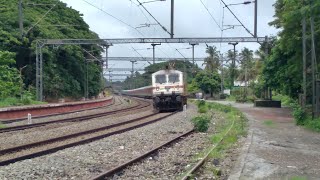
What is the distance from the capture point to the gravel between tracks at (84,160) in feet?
32.3

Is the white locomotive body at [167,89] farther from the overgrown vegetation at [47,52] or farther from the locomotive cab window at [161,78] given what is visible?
the overgrown vegetation at [47,52]

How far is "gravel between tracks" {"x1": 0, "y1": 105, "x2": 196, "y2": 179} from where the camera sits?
9.84 m

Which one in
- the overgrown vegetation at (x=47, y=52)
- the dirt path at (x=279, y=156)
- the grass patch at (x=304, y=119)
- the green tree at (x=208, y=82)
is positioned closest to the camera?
the dirt path at (x=279, y=156)

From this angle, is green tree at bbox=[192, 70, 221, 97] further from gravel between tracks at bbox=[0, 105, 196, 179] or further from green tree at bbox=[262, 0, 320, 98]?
gravel between tracks at bbox=[0, 105, 196, 179]

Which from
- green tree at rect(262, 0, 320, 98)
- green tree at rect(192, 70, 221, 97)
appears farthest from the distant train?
green tree at rect(192, 70, 221, 97)

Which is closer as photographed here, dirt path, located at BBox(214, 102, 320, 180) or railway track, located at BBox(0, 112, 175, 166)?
dirt path, located at BBox(214, 102, 320, 180)

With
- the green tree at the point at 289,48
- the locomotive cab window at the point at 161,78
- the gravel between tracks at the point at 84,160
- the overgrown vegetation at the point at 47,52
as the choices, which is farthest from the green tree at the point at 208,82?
the gravel between tracks at the point at 84,160

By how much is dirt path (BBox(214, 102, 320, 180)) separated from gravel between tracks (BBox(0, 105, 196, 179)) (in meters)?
3.02

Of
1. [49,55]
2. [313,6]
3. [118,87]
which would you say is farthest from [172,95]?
[118,87]

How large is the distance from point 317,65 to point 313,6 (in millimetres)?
6121

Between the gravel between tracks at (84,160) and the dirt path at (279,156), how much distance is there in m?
3.02

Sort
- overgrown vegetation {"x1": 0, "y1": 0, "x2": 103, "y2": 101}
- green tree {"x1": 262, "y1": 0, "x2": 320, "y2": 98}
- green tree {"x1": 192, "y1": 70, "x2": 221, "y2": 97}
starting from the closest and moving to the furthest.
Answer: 1. green tree {"x1": 262, "y1": 0, "x2": 320, "y2": 98}
2. overgrown vegetation {"x1": 0, "y1": 0, "x2": 103, "y2": 101}
3. green tree {"x1": 192, "y1": 70, "x2": 221, "y2": 97}

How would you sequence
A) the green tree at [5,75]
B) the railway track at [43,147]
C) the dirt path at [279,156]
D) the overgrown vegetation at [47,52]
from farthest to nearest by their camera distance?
the overgrown vegetation at [47,52]
the green tree at [5,75]
the railway track at [43,147]
the dirt path at [279,156]

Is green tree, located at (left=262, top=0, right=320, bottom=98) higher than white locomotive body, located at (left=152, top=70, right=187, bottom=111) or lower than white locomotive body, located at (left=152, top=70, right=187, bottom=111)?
higher
